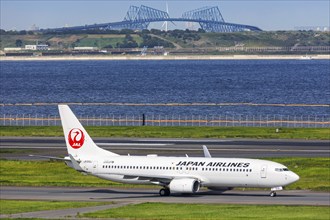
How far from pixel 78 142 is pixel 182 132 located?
54.8 m

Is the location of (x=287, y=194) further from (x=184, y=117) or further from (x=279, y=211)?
(x=184, y=117)

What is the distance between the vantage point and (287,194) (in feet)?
273

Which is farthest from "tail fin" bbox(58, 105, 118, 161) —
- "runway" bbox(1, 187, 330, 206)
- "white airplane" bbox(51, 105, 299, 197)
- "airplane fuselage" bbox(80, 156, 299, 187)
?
"runway" bbox(1, 187, 330, 206)

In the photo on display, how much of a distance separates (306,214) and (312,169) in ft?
86.6

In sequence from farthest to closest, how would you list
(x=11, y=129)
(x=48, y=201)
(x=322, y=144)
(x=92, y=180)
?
(x=11, y=129), (x=322, y=144), (x=92, y=180), (x=48, y=201)

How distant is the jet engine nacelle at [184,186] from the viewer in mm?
81250

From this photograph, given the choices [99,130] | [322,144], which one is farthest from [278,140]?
[99,130]

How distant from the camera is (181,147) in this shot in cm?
11994

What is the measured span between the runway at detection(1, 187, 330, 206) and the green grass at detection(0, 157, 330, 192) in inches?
120

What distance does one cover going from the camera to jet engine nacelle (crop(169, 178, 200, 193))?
81250 mm

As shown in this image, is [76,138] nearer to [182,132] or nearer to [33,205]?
[33,205]

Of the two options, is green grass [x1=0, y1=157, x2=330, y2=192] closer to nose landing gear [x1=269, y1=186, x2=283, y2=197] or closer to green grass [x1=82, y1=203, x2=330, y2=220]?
nose landing gear [x1=269, y1=186, x2=283, y2=197]

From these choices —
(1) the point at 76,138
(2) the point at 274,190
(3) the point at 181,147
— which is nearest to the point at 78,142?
(1) the point at 76,138

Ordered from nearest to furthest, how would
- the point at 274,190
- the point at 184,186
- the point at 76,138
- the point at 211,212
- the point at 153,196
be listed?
the point at 211,212, the point at 274,190, the point at 184,186, the point at 153,196, the point at 76,138
